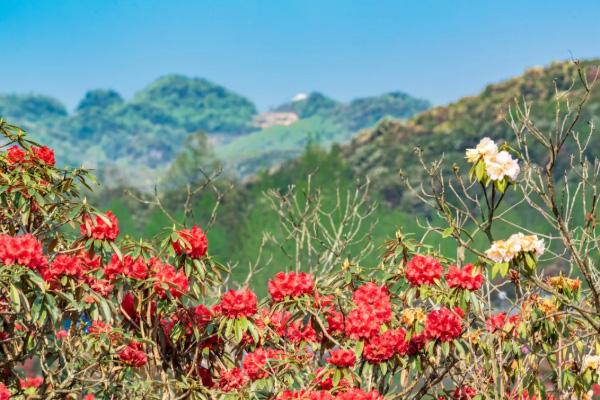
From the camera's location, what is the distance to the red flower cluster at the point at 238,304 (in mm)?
4180

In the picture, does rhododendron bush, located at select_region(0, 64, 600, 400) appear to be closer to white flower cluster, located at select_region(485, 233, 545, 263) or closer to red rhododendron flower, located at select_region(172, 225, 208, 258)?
red rhododendron flower, located at select_region(172, 225, 208, 258)

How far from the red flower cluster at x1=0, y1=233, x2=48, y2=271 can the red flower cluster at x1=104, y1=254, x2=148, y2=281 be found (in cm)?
61

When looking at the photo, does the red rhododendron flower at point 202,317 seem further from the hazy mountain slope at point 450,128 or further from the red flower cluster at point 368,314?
the hazy mountain slope at point 450,128

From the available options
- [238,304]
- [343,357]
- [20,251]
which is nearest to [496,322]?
[343,357]

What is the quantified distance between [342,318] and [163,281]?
0.96 metres

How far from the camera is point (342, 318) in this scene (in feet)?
14.9

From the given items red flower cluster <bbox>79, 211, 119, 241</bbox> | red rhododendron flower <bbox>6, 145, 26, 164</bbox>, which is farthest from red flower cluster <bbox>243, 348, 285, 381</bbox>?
red rhododendron flower <bbox>6, 145, 26, 164</bbox>

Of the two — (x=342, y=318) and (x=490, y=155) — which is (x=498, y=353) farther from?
(x=490, y=155)

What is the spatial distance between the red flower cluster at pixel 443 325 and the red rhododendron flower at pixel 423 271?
1.03 feet

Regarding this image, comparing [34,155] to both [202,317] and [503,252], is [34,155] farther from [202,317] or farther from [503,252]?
[503,252]

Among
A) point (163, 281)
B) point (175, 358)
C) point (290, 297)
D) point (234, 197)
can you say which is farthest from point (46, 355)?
point (234, 197)

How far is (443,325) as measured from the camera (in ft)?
13.2

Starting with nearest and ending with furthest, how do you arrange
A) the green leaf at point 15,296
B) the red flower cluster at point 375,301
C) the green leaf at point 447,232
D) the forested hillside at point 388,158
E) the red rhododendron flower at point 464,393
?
the green leaf at point 15,296 → the green leaf at point 447,232 → the red flower cluster at point 375,301 → the red rhododendron flower at point 464,393 → the forested hillside at point 388,158

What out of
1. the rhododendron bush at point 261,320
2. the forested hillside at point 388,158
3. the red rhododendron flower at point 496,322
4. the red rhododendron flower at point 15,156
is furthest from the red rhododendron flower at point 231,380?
the forested hillside at point 388,158
